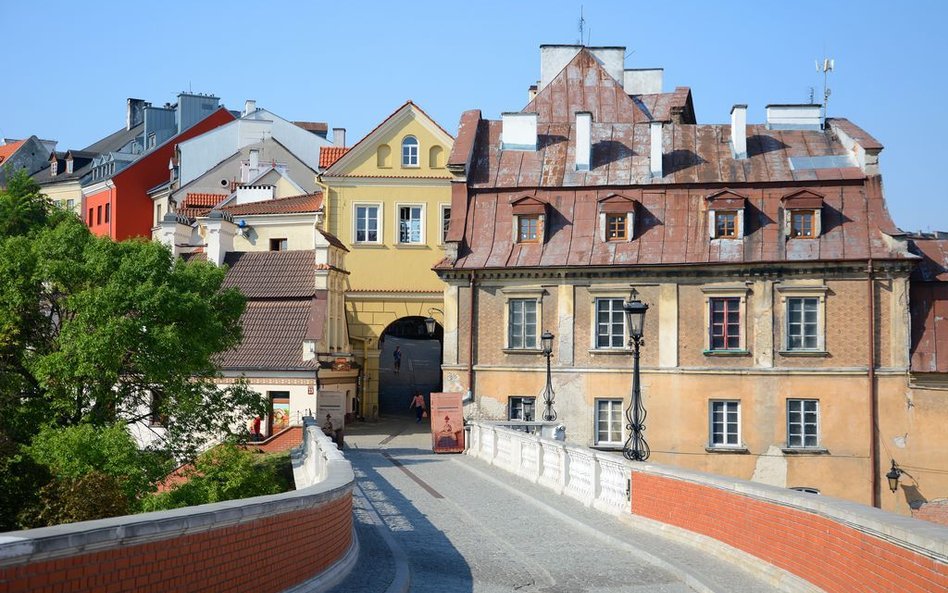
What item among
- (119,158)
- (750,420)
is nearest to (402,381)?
(119,158)

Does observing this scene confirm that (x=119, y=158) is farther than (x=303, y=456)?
Yes

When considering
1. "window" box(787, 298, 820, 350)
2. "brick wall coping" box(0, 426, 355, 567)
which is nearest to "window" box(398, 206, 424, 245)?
"window" box(787, 298, 820, 350)

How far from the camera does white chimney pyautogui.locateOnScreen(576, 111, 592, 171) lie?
40.4 metres

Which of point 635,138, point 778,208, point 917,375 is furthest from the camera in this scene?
point 635,138

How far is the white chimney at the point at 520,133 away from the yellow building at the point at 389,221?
5007mm

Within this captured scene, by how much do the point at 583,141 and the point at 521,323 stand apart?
703 cm

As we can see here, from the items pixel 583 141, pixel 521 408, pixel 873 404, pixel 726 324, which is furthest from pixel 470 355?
pixel 873 404

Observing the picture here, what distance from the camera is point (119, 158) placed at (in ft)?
A: 225

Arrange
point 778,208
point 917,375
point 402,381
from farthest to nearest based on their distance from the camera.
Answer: point 402,381 → point 778,208 → point 917,375

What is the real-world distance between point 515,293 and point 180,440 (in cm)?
1314

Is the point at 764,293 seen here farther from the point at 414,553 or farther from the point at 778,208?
the point at 414,553

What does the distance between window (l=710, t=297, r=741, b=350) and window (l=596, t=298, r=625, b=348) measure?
2929mm

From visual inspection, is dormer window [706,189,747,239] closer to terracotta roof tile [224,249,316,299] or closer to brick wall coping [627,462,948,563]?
terracotta roof tile [224,249,316,299]

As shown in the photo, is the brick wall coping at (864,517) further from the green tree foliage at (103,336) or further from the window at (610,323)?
the window at (610,323)
